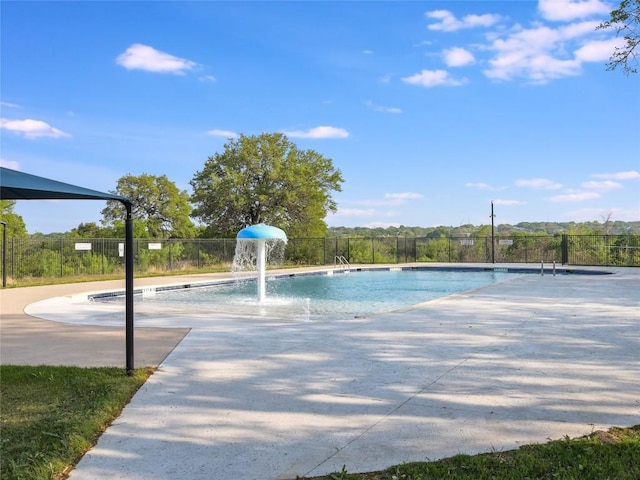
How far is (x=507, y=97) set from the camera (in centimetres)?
1909

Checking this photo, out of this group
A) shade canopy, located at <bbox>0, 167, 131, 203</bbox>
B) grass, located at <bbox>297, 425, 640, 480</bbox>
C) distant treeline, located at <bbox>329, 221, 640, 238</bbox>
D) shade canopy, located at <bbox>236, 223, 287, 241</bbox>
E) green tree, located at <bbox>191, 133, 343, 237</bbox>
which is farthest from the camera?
distant treeline, located at <bbox>329, 221, 640, 238</bbox>

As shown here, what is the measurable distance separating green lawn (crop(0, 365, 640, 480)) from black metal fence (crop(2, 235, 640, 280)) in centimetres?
1518

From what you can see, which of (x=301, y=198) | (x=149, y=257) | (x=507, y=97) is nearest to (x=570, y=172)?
(x=507, y=97)

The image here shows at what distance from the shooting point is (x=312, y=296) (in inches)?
549

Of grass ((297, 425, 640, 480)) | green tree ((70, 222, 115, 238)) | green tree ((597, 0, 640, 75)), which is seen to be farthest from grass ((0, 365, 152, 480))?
green tree ((70, 222, 115, 238))

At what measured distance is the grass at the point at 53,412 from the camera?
2858mm

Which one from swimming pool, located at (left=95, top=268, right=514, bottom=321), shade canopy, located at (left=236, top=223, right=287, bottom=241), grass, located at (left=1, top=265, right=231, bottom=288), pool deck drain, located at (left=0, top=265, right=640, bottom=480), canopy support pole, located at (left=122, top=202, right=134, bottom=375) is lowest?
swimming pool, located at (left=95, top=268, right=514, bottom=321)

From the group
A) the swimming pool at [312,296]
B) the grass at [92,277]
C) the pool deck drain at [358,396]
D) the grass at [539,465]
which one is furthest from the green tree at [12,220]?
the grass at [539,465]

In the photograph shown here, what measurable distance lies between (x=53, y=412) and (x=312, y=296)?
34.1ft

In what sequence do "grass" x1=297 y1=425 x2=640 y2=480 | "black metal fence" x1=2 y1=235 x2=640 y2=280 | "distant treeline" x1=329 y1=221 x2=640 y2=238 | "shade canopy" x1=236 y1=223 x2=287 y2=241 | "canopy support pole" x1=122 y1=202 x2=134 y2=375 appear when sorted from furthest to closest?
"distant treeline" x1=329 y1=221 x2=640 y2=238
"black metal fence" x1=2 y1=235 x2=640 y2=280
"shade canopy" x1=236 y1=223 x2=287 y2=241
"canopy support pole" x1=122 y1=202 x2=134 y2=375
"grass" x1=297 y1=425 x2=640 y2=480

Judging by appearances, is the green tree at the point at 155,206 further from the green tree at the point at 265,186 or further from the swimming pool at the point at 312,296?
the swimming pool at the point at 312,296

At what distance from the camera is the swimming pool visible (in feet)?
34.1

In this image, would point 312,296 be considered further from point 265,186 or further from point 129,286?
point 265,186

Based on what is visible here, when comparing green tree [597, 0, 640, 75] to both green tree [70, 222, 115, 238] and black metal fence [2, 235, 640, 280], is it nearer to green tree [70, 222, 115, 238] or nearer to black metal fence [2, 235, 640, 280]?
black metal fence [2, 235, 640, 280]
